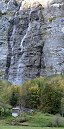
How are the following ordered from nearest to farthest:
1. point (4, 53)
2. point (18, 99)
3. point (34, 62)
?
point (18, 99) → point (34, 62) → point (4, 53)

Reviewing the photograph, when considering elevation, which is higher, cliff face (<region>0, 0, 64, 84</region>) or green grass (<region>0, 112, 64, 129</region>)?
cliff face (<region>0, 0, 64, 84</region>)

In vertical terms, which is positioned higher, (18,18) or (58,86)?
(18,18)

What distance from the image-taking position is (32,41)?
9162 centimetres

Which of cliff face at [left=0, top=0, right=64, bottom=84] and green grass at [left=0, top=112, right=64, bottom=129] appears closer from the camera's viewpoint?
green grass at [left=0, top=112, right=64, bottom=129]

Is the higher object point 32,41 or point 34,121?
point 32,41

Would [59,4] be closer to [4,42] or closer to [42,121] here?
[4,42]

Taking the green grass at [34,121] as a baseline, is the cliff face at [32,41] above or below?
above

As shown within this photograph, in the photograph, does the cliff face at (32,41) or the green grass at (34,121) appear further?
the cliff face at (32,41)

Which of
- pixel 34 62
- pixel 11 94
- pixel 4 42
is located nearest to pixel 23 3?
pixel 4 42

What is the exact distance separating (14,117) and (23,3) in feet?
188

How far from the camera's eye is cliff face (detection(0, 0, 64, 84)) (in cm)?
8650

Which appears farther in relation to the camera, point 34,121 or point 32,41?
point 32,41

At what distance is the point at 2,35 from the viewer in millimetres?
102375

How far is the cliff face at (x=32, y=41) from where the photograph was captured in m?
86.5
